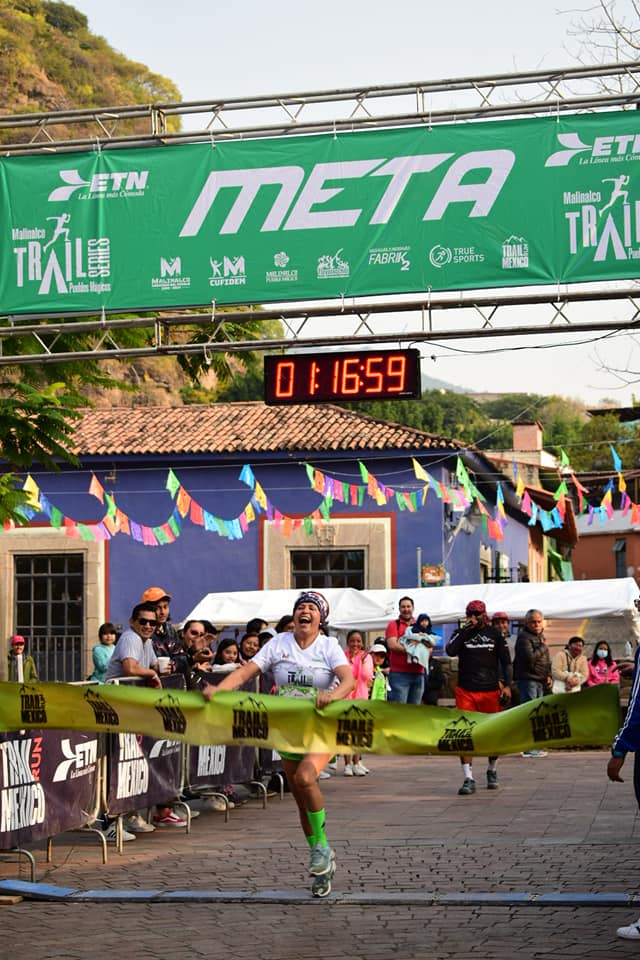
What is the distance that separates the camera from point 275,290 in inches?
559

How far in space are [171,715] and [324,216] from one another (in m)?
6.72

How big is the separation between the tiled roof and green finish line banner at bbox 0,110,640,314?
1781 cm

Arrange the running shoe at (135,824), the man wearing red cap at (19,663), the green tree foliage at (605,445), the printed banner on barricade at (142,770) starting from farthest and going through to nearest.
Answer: the green tree foliage at (605,445), the man wearing red cap at (19,663), the running shoe at (135,824), the printed banner on barricade at (142,770)

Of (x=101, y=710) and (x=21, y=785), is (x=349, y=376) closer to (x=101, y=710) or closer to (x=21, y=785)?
(x=101, y=710)

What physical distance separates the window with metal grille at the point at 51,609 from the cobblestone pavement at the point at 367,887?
69.2ft

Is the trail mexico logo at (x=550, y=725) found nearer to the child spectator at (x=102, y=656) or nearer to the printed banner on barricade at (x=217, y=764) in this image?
the printed banner on barricade at (x=217, y=764)

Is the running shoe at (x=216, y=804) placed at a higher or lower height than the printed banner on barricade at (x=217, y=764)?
lower

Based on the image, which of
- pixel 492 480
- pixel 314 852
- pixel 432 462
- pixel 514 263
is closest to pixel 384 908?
pixel 314 852

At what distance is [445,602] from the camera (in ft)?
89.5

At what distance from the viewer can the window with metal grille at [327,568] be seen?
33312 mm

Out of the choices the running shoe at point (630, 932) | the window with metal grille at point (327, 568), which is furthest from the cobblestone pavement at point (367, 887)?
the window with metal grille at point (327, 568)

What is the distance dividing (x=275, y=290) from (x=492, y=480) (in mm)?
25577

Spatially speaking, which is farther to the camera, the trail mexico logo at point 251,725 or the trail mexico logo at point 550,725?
the trail mexico logo at point 251,725

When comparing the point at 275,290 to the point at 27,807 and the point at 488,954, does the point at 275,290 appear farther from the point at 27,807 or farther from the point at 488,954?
the point at 488,954
